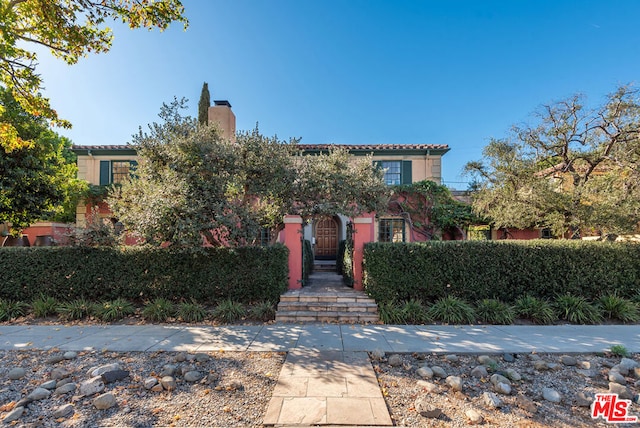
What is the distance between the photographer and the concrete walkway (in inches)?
118

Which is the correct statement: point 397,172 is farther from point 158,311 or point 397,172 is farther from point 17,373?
point 17,373

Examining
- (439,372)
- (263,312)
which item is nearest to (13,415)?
(263,312)

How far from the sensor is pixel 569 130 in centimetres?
795

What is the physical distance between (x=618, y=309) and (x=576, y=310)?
929 millimetres

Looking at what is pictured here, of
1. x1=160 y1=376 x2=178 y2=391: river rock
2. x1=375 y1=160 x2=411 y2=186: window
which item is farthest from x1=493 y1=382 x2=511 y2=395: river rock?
x1=375 y1=160 x2=411 y2=186: window

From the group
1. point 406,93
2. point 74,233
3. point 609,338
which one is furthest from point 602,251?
point 74,233

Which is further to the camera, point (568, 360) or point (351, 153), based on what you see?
point (351, 153)

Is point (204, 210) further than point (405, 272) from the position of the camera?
No

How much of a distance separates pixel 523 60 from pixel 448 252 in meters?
7.34

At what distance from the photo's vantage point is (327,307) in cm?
643

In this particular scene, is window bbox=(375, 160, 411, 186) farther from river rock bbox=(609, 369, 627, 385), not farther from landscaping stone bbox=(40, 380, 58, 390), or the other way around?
landscaping stone bbox=(40, 380, 58, 390)

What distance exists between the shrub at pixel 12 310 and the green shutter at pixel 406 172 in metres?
13.6

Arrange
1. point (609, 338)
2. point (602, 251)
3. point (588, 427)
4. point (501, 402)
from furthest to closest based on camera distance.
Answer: point (602, 251)
point (609, 338)
point (501, 402)
point (588, 427)

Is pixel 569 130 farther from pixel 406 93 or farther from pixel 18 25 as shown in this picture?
pixel 18 25
